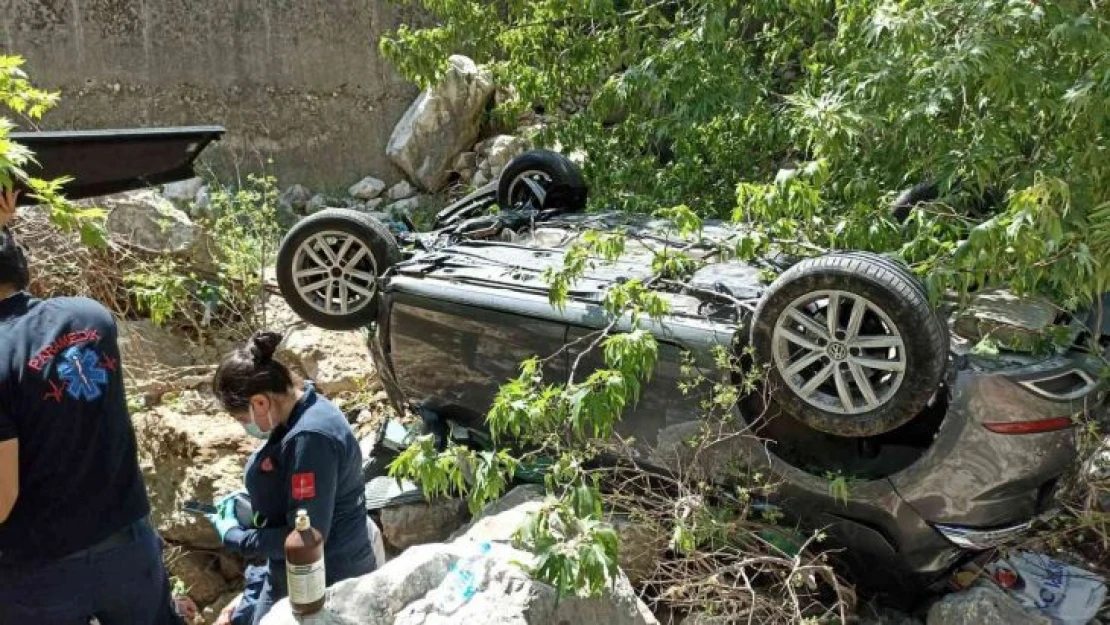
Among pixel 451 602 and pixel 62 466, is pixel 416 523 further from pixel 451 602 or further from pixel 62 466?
pixel 62 466

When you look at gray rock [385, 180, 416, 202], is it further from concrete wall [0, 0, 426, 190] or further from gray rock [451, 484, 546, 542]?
gray rock [451, 484, 546, 542]

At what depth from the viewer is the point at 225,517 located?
364 cm

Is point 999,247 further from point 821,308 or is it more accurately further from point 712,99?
point 712,99

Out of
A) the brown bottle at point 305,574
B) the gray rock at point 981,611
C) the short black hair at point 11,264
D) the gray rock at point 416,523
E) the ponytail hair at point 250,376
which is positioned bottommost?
the gray rock at point 416,523

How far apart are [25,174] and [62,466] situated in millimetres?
946

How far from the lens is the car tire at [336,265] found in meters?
5.23

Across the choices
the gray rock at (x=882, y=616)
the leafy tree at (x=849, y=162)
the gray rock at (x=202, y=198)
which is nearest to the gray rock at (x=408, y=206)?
the gray rock at (x=202, y=198)

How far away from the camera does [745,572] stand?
4.05 m

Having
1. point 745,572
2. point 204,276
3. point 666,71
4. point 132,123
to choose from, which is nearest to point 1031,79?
point 745,572

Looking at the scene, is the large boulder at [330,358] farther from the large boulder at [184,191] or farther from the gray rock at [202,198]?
the large boulder at [184,191]

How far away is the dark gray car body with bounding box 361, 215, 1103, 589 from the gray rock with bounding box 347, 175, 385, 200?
6323 millimetres

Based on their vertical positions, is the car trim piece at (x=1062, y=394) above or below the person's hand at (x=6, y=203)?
below

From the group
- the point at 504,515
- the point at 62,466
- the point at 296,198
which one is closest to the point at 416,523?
the point at 504,515

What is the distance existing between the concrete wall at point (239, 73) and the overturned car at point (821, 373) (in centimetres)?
649
